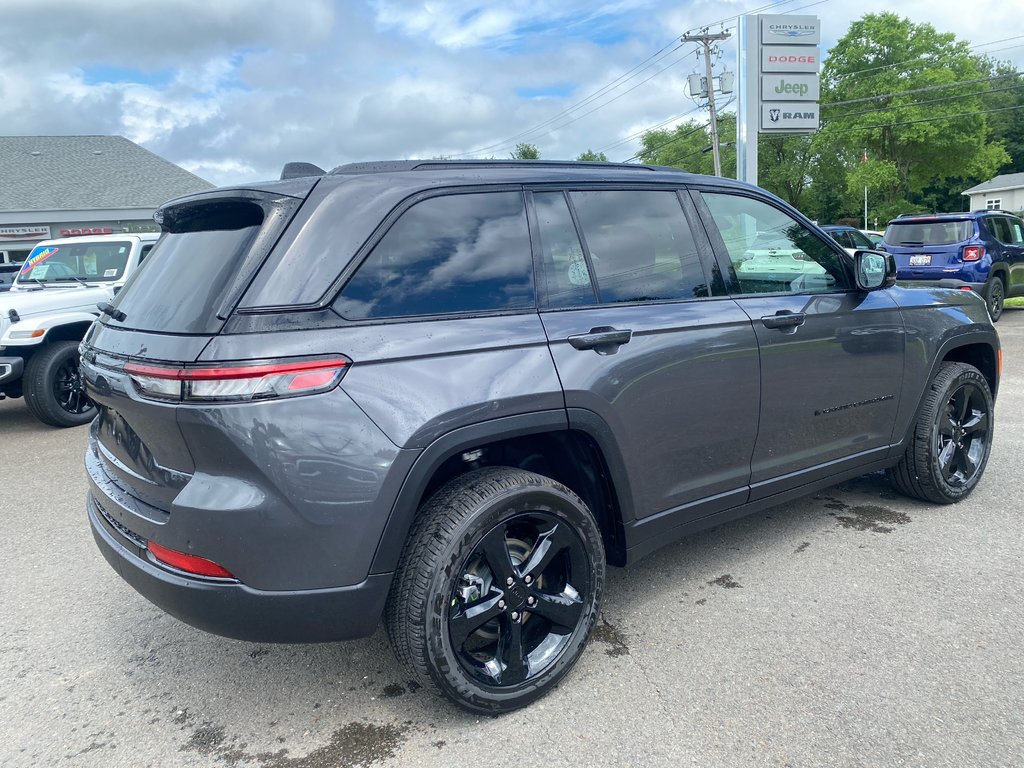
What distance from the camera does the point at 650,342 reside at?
9.53 ft

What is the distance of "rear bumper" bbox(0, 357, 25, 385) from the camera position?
6.70m

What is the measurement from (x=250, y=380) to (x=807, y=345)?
2.44 meters

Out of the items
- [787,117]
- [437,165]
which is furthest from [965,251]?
[437,165]

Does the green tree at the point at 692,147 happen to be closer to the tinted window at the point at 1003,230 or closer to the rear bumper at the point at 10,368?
the tinted window at the point at 1003,230

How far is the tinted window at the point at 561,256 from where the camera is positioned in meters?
2.79

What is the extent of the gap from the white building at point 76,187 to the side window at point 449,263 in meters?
27.7

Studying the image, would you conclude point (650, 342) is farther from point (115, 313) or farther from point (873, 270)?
point (115, 313)

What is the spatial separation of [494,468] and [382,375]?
570 mm

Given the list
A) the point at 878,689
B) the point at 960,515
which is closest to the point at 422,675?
the point at 878,689

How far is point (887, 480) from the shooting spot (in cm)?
466

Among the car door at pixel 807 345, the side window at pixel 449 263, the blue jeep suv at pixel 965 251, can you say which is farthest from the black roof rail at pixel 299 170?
the blue jeep suv at pixel 965 251

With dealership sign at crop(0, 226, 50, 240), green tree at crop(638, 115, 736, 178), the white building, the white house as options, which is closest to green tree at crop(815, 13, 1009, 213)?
green tree at crop(638, 115, 736, 178)

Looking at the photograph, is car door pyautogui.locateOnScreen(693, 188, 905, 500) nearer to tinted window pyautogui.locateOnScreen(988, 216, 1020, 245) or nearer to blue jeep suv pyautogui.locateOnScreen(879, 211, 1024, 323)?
blue jeep suv pyautogui.locateOnScreen(879, 211, 1024, 323)

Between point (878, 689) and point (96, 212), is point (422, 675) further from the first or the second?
point (96, 212)
